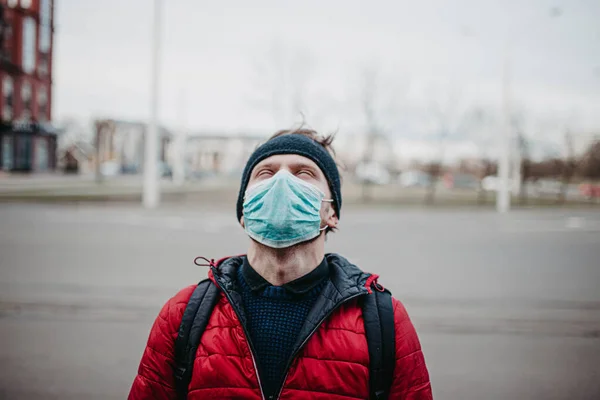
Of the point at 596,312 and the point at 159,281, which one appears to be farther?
the point at 159,281

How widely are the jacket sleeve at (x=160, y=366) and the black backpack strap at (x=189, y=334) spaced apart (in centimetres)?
3

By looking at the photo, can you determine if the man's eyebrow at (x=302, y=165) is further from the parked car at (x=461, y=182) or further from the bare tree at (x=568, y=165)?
the parked car at (x=461, y=182)

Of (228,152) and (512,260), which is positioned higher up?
(228,152)

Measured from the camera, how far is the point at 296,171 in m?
1.83

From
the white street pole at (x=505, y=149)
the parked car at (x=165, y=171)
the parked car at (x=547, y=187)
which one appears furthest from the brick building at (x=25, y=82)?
the parked car at (x=165, y=171)

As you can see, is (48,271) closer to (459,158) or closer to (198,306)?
(198,306)

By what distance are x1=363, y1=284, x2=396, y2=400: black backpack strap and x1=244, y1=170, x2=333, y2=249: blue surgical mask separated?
372mm

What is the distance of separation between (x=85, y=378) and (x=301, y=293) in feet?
9.60

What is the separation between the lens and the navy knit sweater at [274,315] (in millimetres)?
1612

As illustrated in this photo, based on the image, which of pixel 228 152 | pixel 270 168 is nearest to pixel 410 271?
pixel 270 168

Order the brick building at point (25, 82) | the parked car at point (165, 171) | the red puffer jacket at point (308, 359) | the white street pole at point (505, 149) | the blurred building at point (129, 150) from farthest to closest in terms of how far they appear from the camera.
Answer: the blurred building at point (129, 150) → the parked car at point (165, 171) → the white street pole at point (505, 149) → the brick building at point (25, 82) → the red puffer jacket at point (308, 359)

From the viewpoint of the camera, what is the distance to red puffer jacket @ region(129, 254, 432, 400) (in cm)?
159

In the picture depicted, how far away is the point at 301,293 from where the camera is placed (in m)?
1.67

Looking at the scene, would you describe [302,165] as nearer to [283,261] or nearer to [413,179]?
[283,261]
